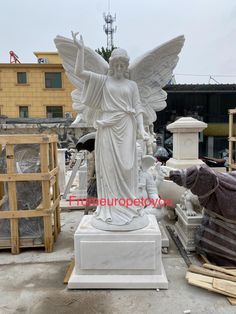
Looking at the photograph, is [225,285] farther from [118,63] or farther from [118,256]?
[118,63]

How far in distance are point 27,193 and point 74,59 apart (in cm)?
209

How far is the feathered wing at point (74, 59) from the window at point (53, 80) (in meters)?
15.9

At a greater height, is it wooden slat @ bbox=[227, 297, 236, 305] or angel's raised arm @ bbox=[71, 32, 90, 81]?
angel's raised arm @ bbox=[71, 32, 90, 81]

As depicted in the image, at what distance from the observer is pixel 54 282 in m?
2.86

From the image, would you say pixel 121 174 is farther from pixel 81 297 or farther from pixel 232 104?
pixel 232 104

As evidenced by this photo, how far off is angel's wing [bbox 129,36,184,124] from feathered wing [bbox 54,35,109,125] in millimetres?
395

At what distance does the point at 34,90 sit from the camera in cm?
1803

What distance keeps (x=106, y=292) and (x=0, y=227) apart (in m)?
2.00

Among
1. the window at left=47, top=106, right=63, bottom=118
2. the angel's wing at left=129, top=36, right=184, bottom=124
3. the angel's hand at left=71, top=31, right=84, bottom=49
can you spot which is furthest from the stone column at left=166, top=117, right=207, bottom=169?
the window at left=47, top=106, right=63, bottom=118

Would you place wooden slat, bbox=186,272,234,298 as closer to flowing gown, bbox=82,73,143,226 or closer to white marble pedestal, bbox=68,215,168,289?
white marble pedestal, bbox=68,215,168,289

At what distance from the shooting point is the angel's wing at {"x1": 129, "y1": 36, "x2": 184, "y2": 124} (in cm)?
304

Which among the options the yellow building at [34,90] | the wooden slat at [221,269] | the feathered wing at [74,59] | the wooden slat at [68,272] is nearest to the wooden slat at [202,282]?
the wooden slat at [221,269]

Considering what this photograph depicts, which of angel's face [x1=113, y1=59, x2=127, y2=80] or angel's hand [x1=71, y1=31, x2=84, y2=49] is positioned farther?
angel's face [x1=113, y1=59, x2=127, y2=80]

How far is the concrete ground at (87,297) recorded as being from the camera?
2.38 metres
